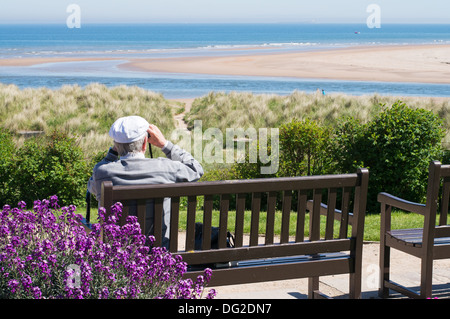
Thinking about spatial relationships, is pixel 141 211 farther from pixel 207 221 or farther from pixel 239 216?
pixel 239 216

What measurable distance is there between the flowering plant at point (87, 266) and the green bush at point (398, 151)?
5.27m

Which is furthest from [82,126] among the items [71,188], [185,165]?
[185,165]

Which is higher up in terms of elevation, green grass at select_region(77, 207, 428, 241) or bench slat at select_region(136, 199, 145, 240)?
bench slat at select_region(136, 199, 145, 240)

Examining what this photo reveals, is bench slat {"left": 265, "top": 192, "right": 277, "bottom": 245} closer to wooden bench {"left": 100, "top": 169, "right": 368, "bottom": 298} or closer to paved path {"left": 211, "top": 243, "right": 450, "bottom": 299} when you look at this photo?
wooden bench {"left": 100, "top": 169, "right": 368, "bottom": 298}

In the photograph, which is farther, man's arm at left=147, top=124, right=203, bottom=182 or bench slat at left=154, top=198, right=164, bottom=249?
man's arm at left=147, top=124, right=203, bottom=182

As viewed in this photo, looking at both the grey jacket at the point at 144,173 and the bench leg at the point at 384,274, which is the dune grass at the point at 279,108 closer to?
the bench leg at the point at 384,274

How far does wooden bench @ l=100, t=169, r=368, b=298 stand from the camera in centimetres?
325

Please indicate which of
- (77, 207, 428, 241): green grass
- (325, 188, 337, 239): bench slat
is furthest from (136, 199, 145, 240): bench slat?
(77, 207, 428, 241): green grass

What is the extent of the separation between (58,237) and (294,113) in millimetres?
14184

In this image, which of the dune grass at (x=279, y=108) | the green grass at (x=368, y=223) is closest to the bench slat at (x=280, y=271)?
the green grass at (x=368, y=223)

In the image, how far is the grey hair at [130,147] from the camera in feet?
11.3

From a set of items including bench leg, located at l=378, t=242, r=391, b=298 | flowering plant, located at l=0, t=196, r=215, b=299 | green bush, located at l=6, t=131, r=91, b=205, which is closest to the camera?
flowering plant, located at l=0, t=196, r=215, b=299

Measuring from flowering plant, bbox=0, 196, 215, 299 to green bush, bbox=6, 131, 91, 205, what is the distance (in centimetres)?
517

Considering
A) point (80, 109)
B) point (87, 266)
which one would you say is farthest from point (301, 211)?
point (80, 109)
